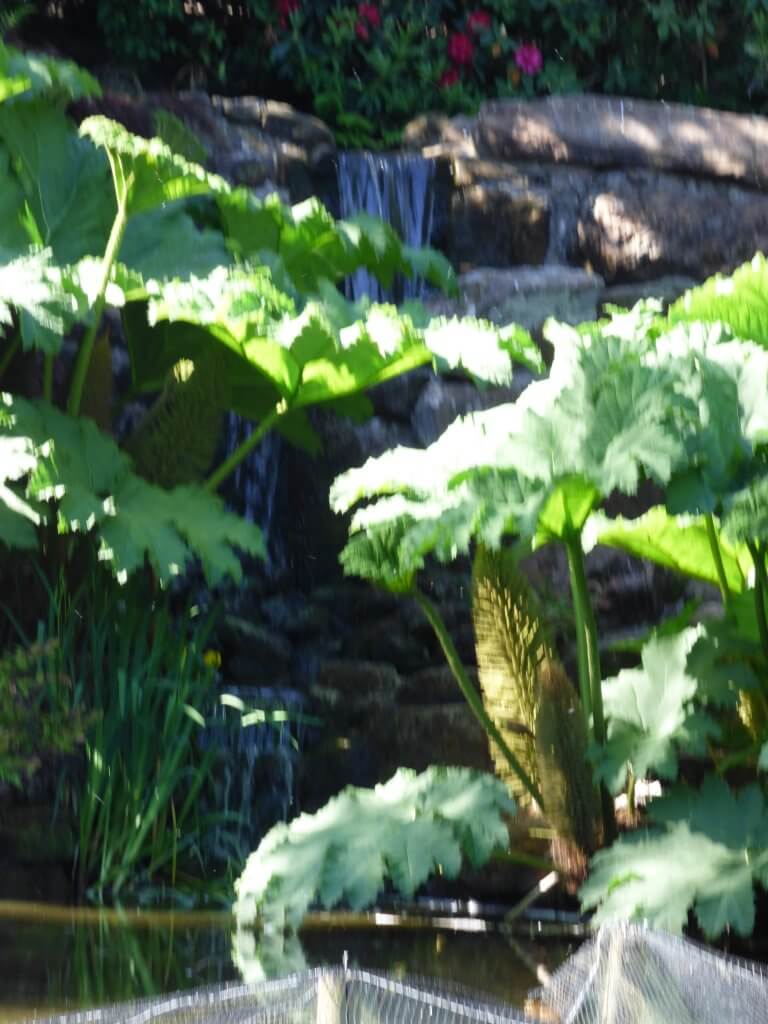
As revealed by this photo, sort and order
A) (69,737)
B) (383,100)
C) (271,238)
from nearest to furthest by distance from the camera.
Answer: (69,737)
(271,238)
(383,100)

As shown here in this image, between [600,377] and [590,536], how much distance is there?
28.0 inches

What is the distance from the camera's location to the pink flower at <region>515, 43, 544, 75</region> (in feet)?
28.0

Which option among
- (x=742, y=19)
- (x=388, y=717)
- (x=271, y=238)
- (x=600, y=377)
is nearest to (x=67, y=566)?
(x=388, y=717)

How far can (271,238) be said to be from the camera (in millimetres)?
5074

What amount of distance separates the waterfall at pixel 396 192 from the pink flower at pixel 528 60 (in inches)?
79.8

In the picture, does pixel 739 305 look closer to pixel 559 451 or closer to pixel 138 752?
pixel 559 451

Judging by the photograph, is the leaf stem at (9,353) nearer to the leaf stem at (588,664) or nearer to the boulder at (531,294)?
the boulder at (531,294)

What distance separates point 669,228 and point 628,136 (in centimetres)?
63

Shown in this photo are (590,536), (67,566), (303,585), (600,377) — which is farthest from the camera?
(303,585)

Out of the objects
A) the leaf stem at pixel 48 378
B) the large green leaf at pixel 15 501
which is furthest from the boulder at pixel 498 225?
the large green leaf at pixel 15 501

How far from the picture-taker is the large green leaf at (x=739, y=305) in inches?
141

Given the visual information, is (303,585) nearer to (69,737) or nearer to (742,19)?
(69,737)

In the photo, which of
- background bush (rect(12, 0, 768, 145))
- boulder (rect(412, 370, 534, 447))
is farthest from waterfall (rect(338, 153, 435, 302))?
background bush (rect(12, 0, 768, 145))

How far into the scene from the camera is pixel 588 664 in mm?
3369
